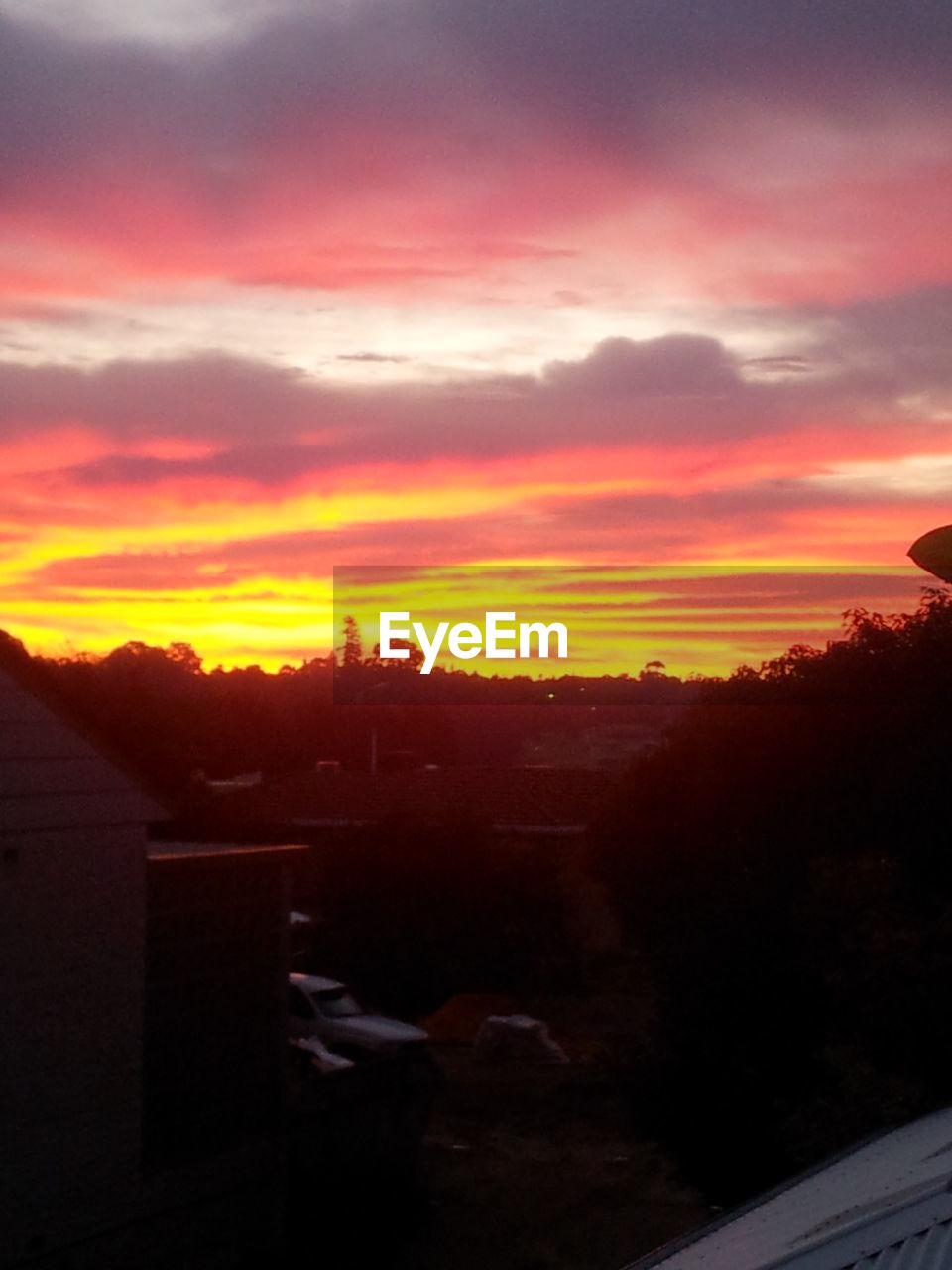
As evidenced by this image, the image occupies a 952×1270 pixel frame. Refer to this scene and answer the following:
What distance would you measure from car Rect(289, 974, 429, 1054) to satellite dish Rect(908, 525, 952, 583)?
21.4m

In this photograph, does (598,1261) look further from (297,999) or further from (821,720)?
(297,999)

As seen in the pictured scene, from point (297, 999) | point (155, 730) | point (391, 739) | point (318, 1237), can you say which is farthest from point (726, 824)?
point (391, 739)

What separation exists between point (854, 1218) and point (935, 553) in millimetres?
3353

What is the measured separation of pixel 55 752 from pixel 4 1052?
8.08ft

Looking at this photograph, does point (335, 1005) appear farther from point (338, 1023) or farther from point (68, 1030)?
point (68, 1030)

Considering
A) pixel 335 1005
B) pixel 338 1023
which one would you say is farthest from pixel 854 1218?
pixel 335 1005

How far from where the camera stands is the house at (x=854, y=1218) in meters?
6.19

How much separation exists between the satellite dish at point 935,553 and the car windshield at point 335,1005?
74.2 ft

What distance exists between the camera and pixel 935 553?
219 inches

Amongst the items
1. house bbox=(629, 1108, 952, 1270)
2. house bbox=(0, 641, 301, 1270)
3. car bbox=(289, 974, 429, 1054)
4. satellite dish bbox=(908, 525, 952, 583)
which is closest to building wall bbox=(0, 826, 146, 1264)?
house bbox=(0, 641, 301, 1270)

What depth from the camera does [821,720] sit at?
53.4ft

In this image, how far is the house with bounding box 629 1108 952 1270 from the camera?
6191mm

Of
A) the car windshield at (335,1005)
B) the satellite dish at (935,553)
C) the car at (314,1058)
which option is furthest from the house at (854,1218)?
the car windshield at (335,1005)

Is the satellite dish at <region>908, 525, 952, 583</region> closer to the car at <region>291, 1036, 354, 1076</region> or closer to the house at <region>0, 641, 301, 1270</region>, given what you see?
the house at <region>0, 641, 301, 1270</region>
